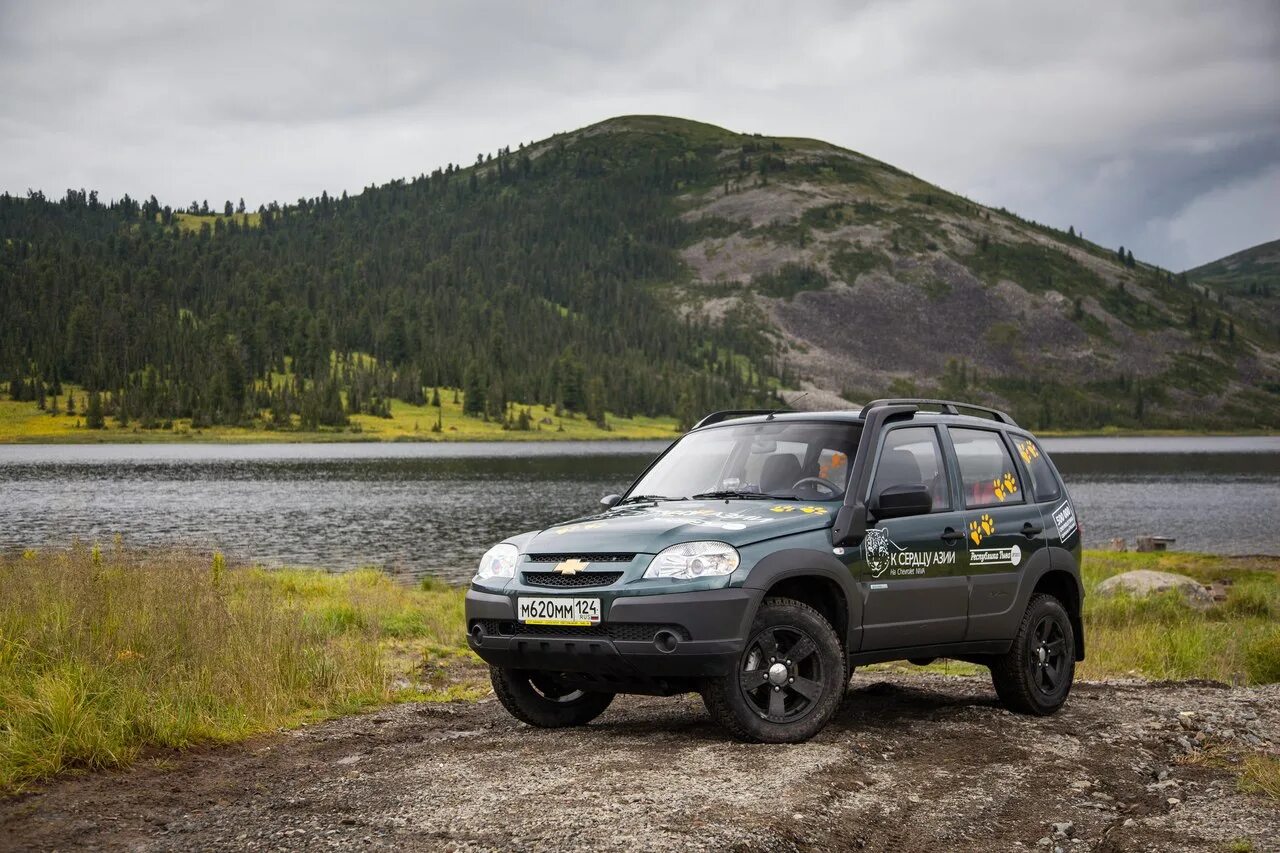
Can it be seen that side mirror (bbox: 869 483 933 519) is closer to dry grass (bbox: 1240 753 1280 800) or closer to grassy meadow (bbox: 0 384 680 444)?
dry grass (bbox: 1240 753 1280 800)

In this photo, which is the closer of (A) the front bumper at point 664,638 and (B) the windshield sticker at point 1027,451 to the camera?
(A) the front bumper at point 664,638

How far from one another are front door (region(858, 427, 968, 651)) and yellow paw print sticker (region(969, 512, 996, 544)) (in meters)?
0.14

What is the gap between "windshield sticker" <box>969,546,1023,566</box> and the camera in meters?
9.30

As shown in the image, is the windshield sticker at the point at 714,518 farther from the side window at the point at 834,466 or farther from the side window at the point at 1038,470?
the side window at the point at 1038,470

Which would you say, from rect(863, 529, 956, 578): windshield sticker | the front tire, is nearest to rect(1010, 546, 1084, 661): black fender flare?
rect(863, 529, 956, 578): windshield sticker

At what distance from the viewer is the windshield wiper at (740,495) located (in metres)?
8.60

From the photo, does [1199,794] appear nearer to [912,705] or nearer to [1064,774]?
[1064,774]

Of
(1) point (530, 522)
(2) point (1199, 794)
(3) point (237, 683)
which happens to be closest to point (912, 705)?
(2) point (1199, 794)

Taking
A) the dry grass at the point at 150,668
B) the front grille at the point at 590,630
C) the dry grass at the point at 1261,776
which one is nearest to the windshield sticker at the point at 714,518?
the front grille at the point at 590,630

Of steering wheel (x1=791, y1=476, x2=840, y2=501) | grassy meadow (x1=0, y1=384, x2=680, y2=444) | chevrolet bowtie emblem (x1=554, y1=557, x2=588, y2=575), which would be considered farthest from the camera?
grassy meadow (x1=0, y1=384, x2=680, y2=444)

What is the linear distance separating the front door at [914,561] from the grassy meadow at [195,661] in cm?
244

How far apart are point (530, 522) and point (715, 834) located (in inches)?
1941

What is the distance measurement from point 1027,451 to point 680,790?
5589 millimetres

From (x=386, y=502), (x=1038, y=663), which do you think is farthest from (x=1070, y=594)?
(x=386, y=502)
